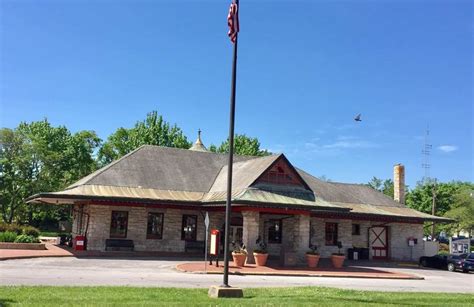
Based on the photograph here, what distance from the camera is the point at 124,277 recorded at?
680 inches

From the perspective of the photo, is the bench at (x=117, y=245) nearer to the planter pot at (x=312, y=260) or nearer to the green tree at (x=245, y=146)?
the planter pot at (x=312, y=260)

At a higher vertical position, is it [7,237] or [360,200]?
[360,200]

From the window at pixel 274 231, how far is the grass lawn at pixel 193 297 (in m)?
15.9

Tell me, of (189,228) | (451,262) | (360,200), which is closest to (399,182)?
(360,200)

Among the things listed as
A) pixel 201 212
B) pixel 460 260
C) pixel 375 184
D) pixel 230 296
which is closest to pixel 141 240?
pixel 201 212

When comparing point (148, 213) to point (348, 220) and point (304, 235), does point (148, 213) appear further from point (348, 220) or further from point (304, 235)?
point (348, 220)

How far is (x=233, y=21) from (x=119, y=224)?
17.6 metres

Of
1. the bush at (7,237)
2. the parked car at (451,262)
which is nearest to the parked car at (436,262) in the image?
the parked car at (451,262)

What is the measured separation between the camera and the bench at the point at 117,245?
2791 centimetres

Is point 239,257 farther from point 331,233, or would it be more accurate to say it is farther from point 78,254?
point 331,233

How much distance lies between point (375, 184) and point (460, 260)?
93465mm

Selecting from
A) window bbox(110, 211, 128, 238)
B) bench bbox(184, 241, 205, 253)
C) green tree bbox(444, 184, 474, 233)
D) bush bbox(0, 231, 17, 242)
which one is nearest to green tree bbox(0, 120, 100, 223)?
bush bbox(0, 231, 17, 242)

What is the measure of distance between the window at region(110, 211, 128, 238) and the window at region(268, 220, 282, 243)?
9.12 metres

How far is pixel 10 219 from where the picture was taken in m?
48.2
